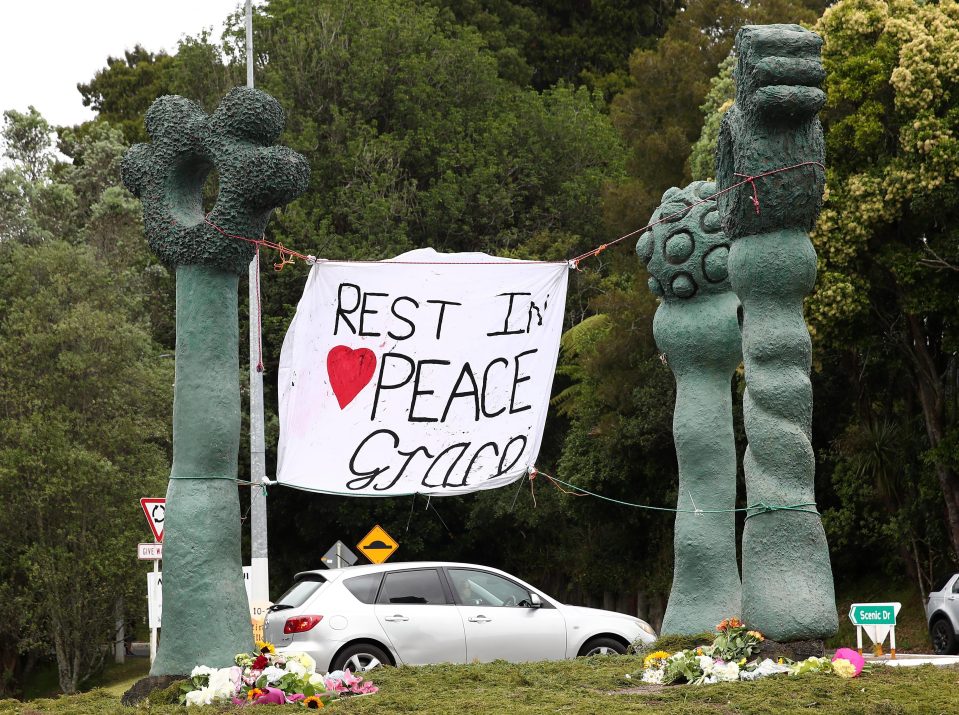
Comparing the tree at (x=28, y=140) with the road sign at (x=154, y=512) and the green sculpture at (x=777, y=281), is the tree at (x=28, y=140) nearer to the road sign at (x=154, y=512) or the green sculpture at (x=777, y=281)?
the road sign at (x=154, y=512)

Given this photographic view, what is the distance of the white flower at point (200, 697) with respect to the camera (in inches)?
371

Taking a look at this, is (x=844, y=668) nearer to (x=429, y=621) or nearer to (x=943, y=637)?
(x=429, y=621)

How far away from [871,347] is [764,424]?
14.4 meters

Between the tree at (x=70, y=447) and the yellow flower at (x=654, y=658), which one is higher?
the tree at (x=70, y=447)

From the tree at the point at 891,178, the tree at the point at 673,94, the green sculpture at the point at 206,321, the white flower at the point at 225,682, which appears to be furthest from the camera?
the tree at the point at 673,94

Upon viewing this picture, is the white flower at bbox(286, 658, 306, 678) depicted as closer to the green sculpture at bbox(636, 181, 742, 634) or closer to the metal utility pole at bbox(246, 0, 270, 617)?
the green sculpture at bbox(636, 181, 742, 634)

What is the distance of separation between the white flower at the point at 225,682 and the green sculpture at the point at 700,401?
4464mm

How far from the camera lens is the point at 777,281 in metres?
10.4

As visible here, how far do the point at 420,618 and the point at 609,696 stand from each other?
545 centimetres

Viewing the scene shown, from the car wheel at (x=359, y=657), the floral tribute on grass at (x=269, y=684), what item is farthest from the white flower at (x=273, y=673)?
the car wheel at (x=359, y=657)

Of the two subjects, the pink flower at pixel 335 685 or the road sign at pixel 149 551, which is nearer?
the pink flower at pixel 335 685

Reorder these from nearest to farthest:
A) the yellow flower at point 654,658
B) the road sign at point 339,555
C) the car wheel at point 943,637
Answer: the yellow flower at point 654,658, the car wheel at point 943,637, the road sign at point 339,555

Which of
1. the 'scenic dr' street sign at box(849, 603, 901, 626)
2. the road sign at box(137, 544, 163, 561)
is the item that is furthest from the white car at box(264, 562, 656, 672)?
the 'scenic dr' street sign at box(849, 603, 901, 626)

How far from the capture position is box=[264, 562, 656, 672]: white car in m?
14.0
